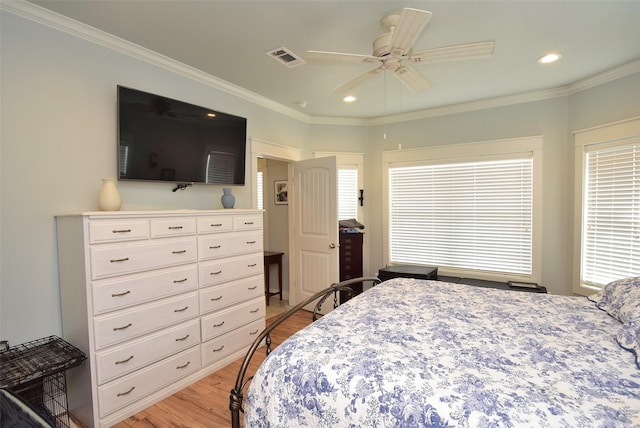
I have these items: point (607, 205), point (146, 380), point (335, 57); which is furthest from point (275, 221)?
point (607, 205)

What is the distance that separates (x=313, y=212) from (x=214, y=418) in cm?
A: 246

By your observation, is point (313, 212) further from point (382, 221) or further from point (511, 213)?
point (511, 213)

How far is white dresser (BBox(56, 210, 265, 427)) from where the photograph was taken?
6.17 feet

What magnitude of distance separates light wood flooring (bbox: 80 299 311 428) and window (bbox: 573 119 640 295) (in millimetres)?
3496

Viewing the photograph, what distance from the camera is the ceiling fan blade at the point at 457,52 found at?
1726 millimetres

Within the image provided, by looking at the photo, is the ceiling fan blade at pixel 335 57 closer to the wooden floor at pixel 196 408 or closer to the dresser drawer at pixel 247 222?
the dresser drawer at pixel 247 222

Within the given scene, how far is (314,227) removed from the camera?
3.95 m

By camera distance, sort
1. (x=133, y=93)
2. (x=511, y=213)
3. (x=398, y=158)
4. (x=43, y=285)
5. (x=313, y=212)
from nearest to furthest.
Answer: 1. (x=43, y=285)
2. (x=133, y=93)
3. (x=511, y=213)
4. (x=313, y=212)
5. (x=398, y=158)

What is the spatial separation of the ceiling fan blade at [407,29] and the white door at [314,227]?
75.1 inches

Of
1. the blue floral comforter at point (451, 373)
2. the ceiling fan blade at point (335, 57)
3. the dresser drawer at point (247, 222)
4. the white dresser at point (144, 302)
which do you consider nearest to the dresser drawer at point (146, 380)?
the white dresser at point (144, 302)

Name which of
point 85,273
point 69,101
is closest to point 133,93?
point 69,101

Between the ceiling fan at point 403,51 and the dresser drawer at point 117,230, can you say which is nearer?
the ceiling fan at point 403,51

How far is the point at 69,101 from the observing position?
2080 millimetres

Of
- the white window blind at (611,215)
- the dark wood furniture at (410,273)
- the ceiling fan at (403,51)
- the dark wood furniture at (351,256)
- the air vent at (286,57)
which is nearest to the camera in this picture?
the ceiling fan at (403,51)
